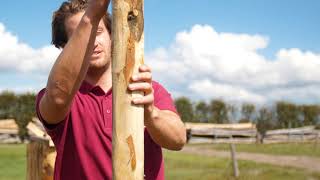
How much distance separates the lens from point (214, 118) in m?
39.4

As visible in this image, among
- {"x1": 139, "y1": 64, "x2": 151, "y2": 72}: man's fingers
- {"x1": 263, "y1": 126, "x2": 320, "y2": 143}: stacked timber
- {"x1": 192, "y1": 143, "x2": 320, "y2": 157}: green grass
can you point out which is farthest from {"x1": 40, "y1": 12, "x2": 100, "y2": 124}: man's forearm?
{"x1": 263, "y1": 126, "x2": 320, "y2": 143}: stacked timber

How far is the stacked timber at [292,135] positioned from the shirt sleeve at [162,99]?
33522 millimetres

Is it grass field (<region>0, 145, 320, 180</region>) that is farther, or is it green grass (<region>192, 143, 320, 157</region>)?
green grass (<region>192, 143, 320, 157</region>)

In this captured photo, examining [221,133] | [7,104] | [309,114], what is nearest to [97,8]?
[221,133]

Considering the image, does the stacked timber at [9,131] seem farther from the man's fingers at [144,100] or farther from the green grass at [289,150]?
the man's fingers at [144,100]

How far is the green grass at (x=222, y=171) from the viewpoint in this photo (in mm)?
14508

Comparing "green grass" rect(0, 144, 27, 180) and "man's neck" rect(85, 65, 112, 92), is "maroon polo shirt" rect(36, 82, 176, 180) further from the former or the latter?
"green grass" rect(0, 144, 27, 180)

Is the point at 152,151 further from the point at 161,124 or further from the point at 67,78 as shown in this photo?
the point at 67,78

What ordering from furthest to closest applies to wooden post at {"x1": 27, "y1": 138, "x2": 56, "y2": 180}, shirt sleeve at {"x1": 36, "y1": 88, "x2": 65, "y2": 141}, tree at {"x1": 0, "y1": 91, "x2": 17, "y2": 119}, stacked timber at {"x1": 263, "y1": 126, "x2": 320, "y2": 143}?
tree at {"x1": 0, "y1": 91, "x2": 17, "y2": 119}
stacked timber at {"x1": 263, "y1": 126, "x2": 320, "y2": 143}
wooden post at {"x1": 27, "y1": 138, "x2": 56, "y2": 180}
shirt sleeve at {"x1": 36, "y1": 88, "x2": 65, "y2": 141}

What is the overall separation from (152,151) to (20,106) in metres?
34.1

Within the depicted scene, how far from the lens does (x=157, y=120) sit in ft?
7.76

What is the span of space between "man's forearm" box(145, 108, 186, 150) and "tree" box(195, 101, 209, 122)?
36.6 metres

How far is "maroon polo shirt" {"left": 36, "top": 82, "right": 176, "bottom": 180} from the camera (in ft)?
8.82

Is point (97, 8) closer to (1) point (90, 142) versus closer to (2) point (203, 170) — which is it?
(1) point (90, 142)
